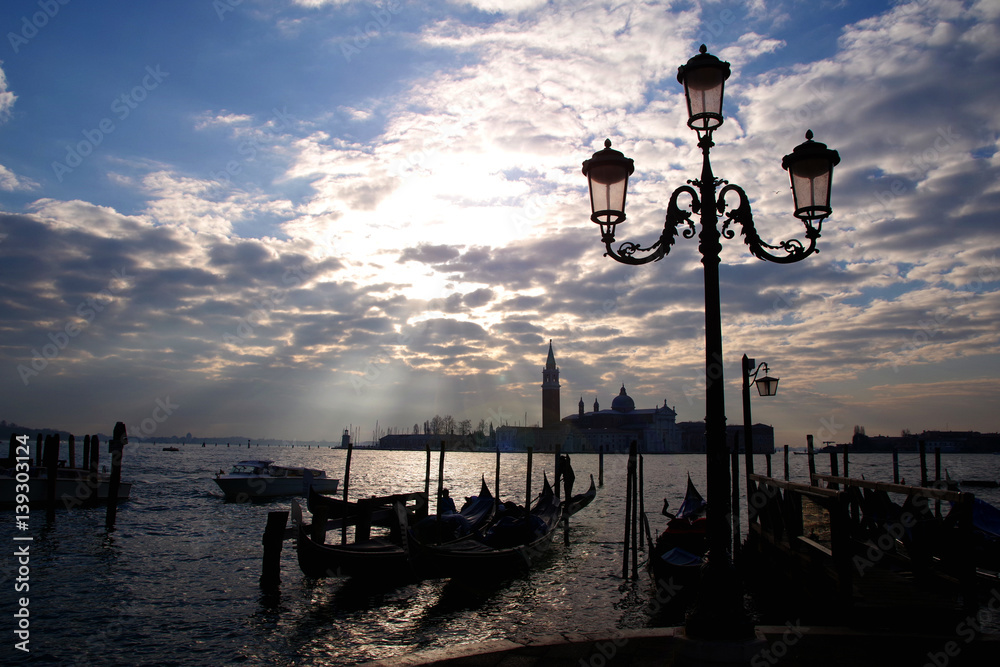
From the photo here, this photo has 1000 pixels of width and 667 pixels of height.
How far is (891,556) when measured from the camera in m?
8.13

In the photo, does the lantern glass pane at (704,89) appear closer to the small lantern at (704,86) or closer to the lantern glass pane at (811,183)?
the small lantern at (704,86)

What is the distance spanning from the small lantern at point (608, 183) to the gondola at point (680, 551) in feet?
18.4

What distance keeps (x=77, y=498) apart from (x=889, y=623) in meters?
25.8

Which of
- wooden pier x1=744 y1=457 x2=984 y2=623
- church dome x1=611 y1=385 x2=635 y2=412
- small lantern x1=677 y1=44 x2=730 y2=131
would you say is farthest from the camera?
church dome x1=611 y1=385 x2=635 y2=412

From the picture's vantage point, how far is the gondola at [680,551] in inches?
406

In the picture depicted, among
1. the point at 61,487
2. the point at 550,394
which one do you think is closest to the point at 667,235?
the point at 61,487

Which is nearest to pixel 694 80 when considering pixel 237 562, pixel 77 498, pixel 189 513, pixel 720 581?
pixel 720 581

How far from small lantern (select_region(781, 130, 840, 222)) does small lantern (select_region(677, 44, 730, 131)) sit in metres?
0.64

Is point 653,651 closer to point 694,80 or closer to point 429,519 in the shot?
point 694,80

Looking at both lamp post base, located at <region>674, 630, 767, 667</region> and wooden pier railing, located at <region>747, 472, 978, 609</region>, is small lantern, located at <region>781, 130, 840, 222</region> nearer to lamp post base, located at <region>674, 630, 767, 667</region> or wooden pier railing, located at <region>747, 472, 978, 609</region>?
wooden pier railing, located at <region>747, 472, 978, 609</region>

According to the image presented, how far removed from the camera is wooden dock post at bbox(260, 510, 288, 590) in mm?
10594

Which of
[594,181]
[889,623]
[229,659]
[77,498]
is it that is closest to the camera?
[594,181]

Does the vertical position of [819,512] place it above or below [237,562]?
above

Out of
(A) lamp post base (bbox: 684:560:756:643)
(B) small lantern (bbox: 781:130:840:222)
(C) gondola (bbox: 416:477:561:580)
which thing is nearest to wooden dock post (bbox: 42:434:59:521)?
(C) gondola (bbox: 416:477:561:580)
